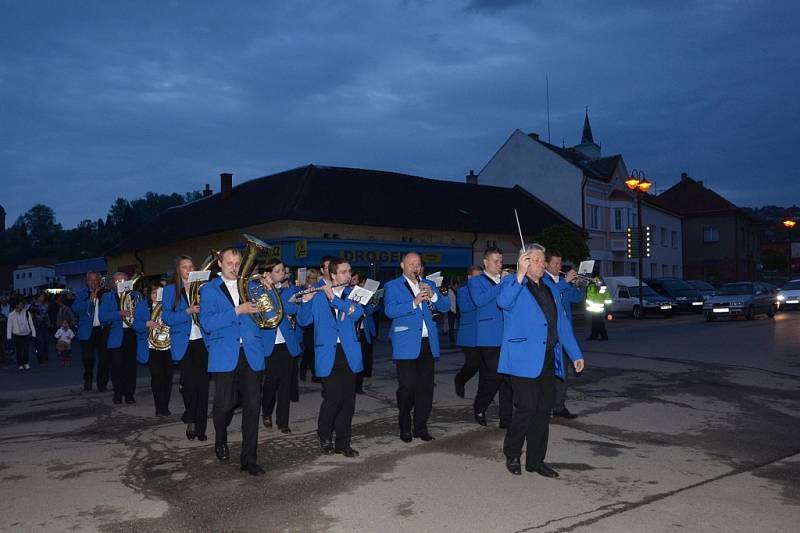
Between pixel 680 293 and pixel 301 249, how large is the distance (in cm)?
1808

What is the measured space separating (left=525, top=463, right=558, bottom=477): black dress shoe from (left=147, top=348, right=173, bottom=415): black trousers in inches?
194

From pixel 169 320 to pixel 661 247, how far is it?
53.1m

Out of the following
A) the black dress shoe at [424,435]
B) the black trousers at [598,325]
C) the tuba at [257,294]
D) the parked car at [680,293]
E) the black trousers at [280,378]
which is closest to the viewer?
the tuba at [257,294]

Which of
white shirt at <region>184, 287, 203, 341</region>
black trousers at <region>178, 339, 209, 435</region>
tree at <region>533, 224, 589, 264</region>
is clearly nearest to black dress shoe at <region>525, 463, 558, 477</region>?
black trousers at <region>178, 339, 209, 435</region>

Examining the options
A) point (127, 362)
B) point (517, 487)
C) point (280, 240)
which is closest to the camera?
point (517, 487)

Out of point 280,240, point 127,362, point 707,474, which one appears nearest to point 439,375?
point 127,362

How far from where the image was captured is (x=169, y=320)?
7.91m

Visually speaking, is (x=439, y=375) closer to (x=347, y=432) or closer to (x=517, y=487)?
(x=347, y=432)

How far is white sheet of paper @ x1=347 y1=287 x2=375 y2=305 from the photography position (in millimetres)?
6434

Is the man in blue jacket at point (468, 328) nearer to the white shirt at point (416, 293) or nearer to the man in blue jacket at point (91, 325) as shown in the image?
the white shirt at point (416, 293)

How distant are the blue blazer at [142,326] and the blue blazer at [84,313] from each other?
1.67 meters

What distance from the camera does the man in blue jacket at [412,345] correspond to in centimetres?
690

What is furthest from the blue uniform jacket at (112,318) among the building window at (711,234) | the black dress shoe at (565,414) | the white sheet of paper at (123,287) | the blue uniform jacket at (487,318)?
the building window at (711,234)

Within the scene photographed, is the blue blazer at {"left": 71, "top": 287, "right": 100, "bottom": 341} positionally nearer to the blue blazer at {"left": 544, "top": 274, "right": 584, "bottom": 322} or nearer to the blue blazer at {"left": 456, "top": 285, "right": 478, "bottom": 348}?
the blue blazer at {"left": 456, "top": 285, "right": 478, "bottom": 348}
